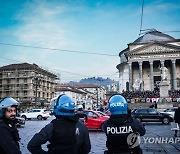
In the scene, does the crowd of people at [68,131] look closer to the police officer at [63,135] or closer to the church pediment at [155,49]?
the police officer at [63,135]

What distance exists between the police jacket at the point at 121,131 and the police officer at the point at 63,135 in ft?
1.44

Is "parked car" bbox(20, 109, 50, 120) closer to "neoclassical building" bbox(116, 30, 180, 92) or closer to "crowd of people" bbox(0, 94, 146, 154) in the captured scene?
"crowd of people" bbox(0, 94, 146, 154)

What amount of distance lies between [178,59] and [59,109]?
202 ft

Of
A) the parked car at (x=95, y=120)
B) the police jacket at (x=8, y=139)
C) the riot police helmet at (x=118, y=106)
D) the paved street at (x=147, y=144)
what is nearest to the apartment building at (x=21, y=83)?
the parked car at (x=95, y=120)

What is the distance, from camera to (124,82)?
247ft

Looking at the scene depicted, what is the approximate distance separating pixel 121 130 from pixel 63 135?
876 mm

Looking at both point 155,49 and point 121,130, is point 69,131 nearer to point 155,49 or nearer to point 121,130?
point 121,130

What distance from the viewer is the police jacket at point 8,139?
109 inches

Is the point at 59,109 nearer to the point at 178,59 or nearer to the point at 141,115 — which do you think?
the point at 141,115

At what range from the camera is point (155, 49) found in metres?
61.1

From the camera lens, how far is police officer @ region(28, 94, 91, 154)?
2.77m

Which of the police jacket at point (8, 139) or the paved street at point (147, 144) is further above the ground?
the police jacket at point (8, 139)

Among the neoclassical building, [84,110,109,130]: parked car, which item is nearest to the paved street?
[84,110,109,130]: parked car

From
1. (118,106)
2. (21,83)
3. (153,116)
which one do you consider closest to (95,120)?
(153,116)
